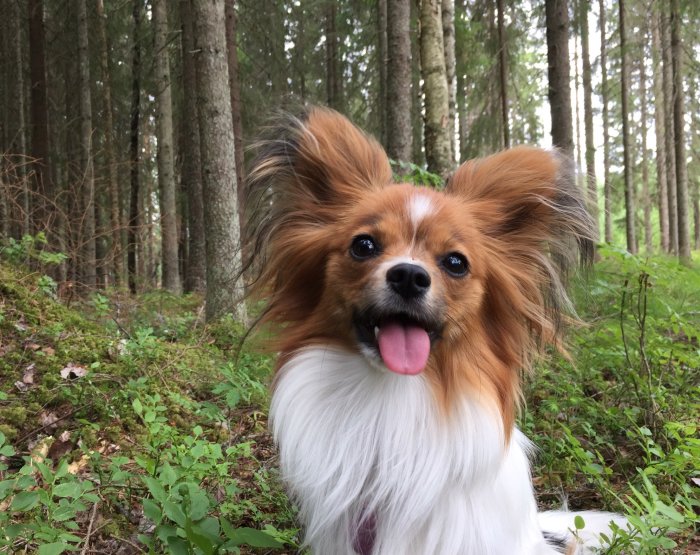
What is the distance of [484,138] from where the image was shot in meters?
14.3

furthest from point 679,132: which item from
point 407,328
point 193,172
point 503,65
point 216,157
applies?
point 407,328

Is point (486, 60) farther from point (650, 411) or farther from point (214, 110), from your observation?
point (650, 411)

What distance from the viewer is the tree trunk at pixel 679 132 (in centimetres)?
1351

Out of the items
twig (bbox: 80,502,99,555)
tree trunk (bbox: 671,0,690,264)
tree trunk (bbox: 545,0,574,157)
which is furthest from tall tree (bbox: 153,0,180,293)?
tree trunk (bbox: 671,0,690,264)

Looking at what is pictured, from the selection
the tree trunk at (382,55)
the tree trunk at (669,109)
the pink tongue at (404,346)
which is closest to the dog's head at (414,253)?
the pink tongue at (404,346)

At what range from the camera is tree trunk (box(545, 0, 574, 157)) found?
916 centimetres

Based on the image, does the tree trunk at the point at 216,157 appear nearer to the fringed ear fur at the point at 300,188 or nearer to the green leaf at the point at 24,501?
the fringed ear fur at the point at 300,188

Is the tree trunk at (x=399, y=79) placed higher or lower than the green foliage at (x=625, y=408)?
higher

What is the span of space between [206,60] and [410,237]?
4768 mm

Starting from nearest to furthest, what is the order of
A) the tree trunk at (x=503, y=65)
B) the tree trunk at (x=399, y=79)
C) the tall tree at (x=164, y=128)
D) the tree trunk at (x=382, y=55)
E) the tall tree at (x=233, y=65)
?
the tree trunk at (x=399, y=79) < the tall tree at (x=233, y=65) < the tall tree at (x=164, y=128) < the tree trunk at (x=503, y=65) < the tree trunk at (x=382, y=55)

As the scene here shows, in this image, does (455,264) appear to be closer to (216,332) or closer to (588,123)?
(216,332)

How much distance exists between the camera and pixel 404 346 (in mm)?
2275

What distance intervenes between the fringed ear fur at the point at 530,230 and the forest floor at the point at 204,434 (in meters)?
0.29

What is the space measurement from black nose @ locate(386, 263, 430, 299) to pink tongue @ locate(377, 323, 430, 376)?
0.56ft
